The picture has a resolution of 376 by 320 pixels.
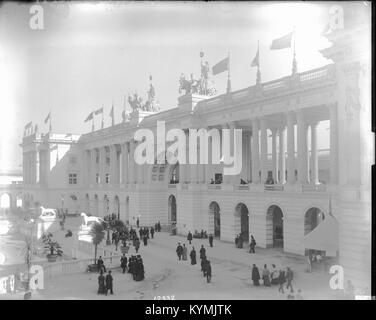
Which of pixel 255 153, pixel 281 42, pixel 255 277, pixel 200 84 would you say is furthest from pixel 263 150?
pixel 255 277

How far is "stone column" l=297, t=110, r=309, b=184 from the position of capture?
32.4 m

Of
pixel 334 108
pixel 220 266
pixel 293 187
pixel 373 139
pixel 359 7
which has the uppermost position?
pixel 359 7

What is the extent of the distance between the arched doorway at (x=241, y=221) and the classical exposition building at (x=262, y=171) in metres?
0.10

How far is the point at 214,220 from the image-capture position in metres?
41.4

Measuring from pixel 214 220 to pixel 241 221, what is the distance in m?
3.14

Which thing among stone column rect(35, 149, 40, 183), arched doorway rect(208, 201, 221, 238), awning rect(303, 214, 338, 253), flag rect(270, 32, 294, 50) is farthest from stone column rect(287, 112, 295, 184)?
stone column rect(35, 149, 40, 183)

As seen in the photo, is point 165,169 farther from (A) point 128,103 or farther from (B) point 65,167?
(B) point 65,167

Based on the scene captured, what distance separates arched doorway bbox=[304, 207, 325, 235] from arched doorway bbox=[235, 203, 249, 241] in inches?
256

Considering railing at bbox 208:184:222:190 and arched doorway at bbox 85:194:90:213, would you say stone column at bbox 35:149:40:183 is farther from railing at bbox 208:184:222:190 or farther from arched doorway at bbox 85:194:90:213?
railing at bbox 208:184:222:190

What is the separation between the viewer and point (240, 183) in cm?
3878

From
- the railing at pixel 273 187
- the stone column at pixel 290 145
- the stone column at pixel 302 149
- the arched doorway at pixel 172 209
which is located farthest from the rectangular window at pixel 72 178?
the stone column at pixel 302 149

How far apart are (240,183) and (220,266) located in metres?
12.7
